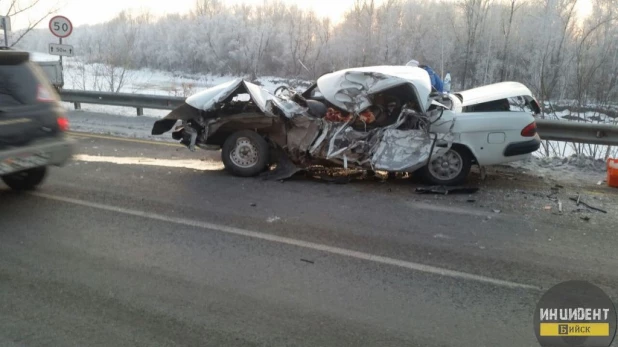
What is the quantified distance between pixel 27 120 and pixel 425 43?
2072 cm

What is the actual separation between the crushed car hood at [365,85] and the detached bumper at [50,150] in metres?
3.61

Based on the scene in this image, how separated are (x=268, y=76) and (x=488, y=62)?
11.6 metres

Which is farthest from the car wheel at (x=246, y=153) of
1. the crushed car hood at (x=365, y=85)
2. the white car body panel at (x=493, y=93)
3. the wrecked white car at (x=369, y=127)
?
the white car body panel at (x=493, y=93)

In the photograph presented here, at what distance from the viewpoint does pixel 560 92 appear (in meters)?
12.1

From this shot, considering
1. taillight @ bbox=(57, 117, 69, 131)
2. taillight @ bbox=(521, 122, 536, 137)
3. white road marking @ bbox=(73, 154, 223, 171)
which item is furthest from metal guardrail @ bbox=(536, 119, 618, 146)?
taillight @ bbox=(57, 117, 69, 131)

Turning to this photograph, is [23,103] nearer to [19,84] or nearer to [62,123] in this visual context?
[19,84]

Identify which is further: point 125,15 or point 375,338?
point 125,15

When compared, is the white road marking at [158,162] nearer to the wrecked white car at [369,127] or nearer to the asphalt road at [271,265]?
the wrecked white car at [369,127]

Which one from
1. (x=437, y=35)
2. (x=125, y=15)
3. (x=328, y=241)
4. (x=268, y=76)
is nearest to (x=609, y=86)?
(x=328, y=241)

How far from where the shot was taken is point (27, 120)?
520cm

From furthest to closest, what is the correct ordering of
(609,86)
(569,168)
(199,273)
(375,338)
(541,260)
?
(609,86), (569,168), (541,260), (199,273), (375,338)

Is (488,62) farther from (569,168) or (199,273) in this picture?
(199,273)

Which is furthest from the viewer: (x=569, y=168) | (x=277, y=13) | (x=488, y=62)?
(x=277, y=13)

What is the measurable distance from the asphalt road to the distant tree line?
22.3 feet
